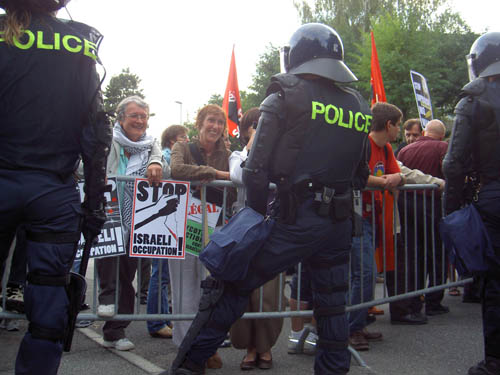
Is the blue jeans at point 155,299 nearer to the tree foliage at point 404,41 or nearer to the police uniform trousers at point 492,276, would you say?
the police uniform trousers at point 492,276

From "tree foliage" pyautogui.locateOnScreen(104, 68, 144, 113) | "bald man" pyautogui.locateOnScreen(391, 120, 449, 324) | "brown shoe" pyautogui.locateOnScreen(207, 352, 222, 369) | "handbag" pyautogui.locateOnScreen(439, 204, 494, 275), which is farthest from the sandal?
"tree foliage" pyautogui.locateOnScreen(104, 68, 144, 113)

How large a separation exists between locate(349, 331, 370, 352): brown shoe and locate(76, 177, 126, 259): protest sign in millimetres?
1881

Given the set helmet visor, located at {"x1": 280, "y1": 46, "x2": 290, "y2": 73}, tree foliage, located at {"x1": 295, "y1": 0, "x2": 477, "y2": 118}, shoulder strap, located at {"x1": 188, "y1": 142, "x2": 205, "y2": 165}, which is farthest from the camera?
tree foliage, located at {"x1": 295, "y1": 0, "x2": 477, "y2": 118}

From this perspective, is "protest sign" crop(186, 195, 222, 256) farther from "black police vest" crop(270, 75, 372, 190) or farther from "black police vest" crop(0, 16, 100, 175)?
"black police vest" crop(0, 16, 100, 175)

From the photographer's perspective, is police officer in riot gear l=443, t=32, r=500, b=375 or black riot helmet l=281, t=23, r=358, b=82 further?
police officer in riot gear l=443, t=32, r=500, b=375

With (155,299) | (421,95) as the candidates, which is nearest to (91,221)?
(155,299)

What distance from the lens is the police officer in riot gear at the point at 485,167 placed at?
3.36 metres

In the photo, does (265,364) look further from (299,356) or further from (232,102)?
(232,102)

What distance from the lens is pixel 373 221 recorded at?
170 inches

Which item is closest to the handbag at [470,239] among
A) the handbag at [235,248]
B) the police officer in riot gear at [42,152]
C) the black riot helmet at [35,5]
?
the handbag at [235,248]

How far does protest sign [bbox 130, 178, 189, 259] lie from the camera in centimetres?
362

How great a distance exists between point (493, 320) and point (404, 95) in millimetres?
17888

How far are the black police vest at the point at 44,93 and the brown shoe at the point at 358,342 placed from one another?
260cm

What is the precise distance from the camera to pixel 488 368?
3.39m
